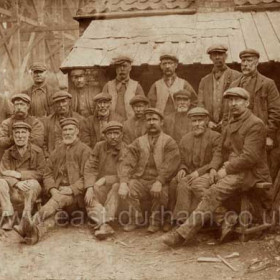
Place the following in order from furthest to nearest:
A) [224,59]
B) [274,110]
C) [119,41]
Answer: [119,41] → [224,59] → [274,110]

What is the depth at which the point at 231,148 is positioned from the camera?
5.68 m

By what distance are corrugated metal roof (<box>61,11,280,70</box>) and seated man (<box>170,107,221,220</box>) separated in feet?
4.85

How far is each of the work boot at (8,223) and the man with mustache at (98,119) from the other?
143 cm

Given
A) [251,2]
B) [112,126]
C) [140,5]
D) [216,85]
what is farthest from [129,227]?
[251,2]

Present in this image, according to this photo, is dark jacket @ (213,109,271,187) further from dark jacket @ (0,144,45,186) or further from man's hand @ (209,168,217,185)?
dark jacket @ (0,144,45,186)

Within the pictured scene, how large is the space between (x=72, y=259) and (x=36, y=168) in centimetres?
149

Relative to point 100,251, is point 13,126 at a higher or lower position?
higher

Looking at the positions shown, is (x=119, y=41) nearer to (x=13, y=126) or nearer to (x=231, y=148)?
(x=13, y=126)

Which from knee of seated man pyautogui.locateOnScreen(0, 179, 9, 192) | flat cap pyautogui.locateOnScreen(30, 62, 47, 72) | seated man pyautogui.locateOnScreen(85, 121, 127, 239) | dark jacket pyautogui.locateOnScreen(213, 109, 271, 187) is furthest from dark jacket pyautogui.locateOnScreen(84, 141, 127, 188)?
flat cap pyautogui.locateOnScreen(30, 62, 47, 72)

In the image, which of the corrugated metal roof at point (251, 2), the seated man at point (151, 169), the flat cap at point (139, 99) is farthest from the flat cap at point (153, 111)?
the corrugated metal roof at point (251, 2)

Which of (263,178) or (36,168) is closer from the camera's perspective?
(263,178)

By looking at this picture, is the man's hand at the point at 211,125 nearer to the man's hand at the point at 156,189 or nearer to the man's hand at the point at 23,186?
the man's hand at the point at 156,189

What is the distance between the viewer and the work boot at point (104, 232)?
18.9ft

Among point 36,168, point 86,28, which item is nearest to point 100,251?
point 36,168
